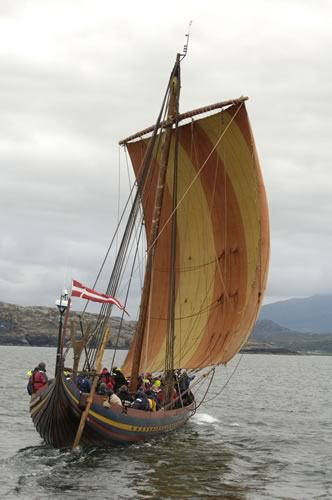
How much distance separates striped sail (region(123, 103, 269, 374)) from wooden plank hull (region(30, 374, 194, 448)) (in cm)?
503

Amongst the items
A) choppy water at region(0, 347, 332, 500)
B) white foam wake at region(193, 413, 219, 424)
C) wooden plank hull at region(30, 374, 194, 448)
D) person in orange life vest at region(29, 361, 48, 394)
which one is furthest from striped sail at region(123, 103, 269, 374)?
person in orange life vest at region(29, 361, 48, 394)

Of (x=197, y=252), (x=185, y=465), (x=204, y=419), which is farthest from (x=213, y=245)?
(x=185, y=465)

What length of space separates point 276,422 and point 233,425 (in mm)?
3637

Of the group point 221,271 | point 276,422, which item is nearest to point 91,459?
point 221,271

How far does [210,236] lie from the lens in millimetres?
38406

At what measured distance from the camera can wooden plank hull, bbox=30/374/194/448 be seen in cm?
2605

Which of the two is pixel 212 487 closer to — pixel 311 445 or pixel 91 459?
pixel 91 459

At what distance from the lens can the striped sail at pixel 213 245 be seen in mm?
34938

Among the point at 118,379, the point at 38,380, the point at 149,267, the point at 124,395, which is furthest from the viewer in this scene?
the point at 149,267

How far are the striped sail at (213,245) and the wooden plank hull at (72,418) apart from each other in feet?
16.5

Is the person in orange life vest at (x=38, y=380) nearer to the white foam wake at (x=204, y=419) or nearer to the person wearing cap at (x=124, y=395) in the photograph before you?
the person wearing cap at (x=124, y=395)

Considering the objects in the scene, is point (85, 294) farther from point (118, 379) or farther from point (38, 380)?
point (118, 379)

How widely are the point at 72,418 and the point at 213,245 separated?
14.4 metres

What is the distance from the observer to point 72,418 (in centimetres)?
2650
